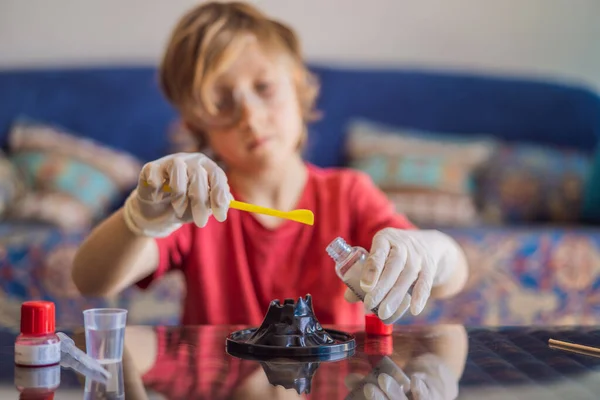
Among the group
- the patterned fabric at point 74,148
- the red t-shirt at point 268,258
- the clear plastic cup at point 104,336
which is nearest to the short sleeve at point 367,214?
the red t-shirt at point 268,258

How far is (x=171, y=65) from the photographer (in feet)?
4.41

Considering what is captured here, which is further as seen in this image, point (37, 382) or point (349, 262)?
point (349, 262)

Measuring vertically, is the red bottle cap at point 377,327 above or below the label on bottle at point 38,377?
above

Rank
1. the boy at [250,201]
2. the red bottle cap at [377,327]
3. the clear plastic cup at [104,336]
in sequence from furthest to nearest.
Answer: the boy at [250,201]
the red bottle cap at [377,327]
the clear plastic cup at [104,336]

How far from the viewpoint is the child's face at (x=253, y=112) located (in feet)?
4.04

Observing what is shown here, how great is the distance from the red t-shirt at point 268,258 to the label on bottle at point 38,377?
51 centimetres

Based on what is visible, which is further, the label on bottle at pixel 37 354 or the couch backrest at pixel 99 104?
the couch backrest at pixel 99 104

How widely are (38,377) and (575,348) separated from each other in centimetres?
54

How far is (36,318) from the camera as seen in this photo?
0.67 metres

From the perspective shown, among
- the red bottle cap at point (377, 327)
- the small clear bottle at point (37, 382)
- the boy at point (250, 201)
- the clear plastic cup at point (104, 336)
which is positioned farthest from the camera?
the boy at point (250, 201)

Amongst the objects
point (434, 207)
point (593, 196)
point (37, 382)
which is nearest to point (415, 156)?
point (434, 207)

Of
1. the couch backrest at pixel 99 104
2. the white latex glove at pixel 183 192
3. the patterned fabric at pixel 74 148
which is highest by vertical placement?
the couch backrest at pixel 99 104

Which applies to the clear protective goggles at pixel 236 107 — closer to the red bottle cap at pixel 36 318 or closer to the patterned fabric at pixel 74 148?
the red bottle cap at pixel 36 318

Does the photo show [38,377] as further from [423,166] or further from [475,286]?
[423,166]
